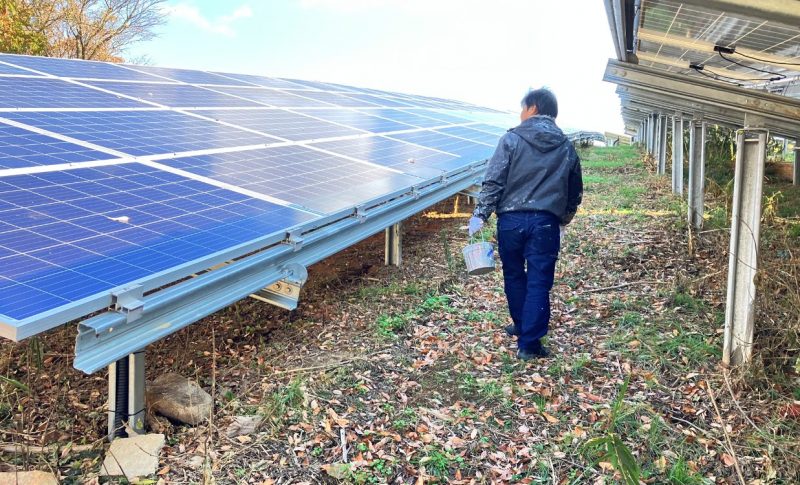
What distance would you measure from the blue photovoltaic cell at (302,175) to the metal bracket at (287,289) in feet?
2.34

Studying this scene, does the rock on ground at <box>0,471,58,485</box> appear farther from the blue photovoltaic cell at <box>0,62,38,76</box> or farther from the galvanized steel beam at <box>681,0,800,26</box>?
the blue photovoltaic cell at <box>0,62,38,76</box>

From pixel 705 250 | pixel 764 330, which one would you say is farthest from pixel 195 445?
pixel 705 250

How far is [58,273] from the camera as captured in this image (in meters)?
2.80

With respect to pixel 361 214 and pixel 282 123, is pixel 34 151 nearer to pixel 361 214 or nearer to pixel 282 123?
pixel 361 214

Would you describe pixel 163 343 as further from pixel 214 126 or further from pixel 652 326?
pixel 652 326

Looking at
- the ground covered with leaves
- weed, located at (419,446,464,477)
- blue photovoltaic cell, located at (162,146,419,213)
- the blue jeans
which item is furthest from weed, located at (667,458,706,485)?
blue photovoltaic cell, located at (162,146,419,213)

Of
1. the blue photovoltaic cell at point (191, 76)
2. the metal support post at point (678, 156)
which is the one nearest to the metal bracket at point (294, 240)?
the blue photovoltaic cell at point (191, 76)

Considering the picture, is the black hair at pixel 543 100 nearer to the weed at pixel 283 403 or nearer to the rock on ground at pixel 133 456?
the weed at pixel 283 403

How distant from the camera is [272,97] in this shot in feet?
31.3

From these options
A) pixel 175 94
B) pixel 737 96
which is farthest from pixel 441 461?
pixel 175 94

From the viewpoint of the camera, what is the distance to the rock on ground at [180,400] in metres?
3.72

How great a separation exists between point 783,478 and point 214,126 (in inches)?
227

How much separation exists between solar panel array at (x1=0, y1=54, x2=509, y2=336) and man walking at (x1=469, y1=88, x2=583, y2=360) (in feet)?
4.11

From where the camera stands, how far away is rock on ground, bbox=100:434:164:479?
3.15m
